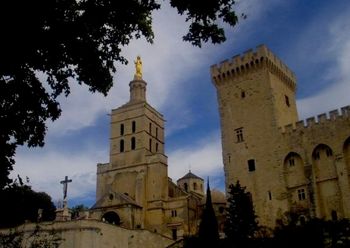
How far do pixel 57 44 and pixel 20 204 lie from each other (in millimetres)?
7095

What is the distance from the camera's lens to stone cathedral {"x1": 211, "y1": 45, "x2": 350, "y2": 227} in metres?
33.6

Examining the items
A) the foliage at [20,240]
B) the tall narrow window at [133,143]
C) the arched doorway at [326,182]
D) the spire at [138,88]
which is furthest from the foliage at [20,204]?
the arched doorway at [326,182]

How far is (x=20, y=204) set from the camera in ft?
51.6

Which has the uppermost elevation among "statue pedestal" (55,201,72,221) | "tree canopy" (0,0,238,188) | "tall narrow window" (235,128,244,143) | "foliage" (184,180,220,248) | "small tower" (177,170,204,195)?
"small tower" (177,170,204,195)

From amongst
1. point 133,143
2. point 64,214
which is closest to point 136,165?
point 133,143

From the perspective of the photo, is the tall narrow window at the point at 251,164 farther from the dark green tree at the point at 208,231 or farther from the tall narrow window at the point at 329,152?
the dark green tree at the point at 208,231

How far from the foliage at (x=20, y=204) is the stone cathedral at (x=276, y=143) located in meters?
17.7

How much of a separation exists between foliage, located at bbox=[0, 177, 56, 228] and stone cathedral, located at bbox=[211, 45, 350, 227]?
696 inches

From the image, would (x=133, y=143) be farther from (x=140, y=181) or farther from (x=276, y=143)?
(x=276, y=143)

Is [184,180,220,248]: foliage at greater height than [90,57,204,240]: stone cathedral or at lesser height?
lesser

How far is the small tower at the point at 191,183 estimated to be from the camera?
6419cm

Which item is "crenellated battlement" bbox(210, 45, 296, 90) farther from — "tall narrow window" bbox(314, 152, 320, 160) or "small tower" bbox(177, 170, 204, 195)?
"small tower" bbox(177, 170, 204, 195)

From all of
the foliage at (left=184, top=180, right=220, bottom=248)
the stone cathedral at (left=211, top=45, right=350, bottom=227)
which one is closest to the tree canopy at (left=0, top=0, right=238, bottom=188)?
the foliage at (left=184, top=180, right=220, bottom=248)

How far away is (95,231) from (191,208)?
14.8m
